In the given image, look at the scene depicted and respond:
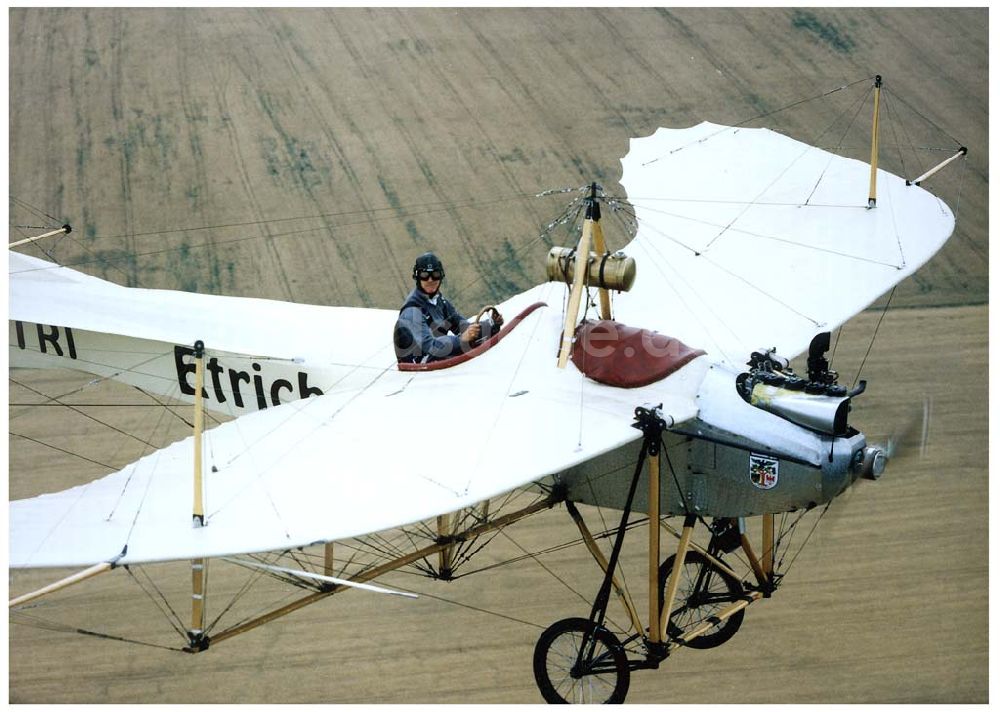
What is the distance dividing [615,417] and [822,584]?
600cm

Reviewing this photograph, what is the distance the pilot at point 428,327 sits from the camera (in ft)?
49.1

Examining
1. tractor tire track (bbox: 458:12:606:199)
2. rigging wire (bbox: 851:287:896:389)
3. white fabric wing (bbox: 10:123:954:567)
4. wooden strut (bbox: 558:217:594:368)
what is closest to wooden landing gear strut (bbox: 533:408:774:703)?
white fabric wing (bbox: 10:123:954:567)

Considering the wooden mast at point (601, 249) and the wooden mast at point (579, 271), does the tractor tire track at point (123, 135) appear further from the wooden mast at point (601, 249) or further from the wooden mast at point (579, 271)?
the wooden mast at point (579, 271)

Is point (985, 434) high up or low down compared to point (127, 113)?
down

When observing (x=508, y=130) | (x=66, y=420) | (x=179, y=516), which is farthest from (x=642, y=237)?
(x=508, y=130)

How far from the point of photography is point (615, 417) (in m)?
13.3

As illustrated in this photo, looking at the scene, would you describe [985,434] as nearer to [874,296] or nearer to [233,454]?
[874,296]

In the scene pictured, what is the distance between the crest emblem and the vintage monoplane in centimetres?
4

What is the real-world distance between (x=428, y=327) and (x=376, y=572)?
2.73 metres

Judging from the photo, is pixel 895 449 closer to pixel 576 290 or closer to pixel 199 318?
pixel 576 290

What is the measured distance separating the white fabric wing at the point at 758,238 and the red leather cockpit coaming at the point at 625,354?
62.4 inches

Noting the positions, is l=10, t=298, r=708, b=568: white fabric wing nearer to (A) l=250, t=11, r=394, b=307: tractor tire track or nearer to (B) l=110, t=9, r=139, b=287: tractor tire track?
(A) l=250, t=11, r=394, b=307: tractor tire track

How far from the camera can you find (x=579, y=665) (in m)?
13.9

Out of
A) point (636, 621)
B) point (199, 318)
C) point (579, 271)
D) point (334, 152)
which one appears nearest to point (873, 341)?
point (636, 621)
